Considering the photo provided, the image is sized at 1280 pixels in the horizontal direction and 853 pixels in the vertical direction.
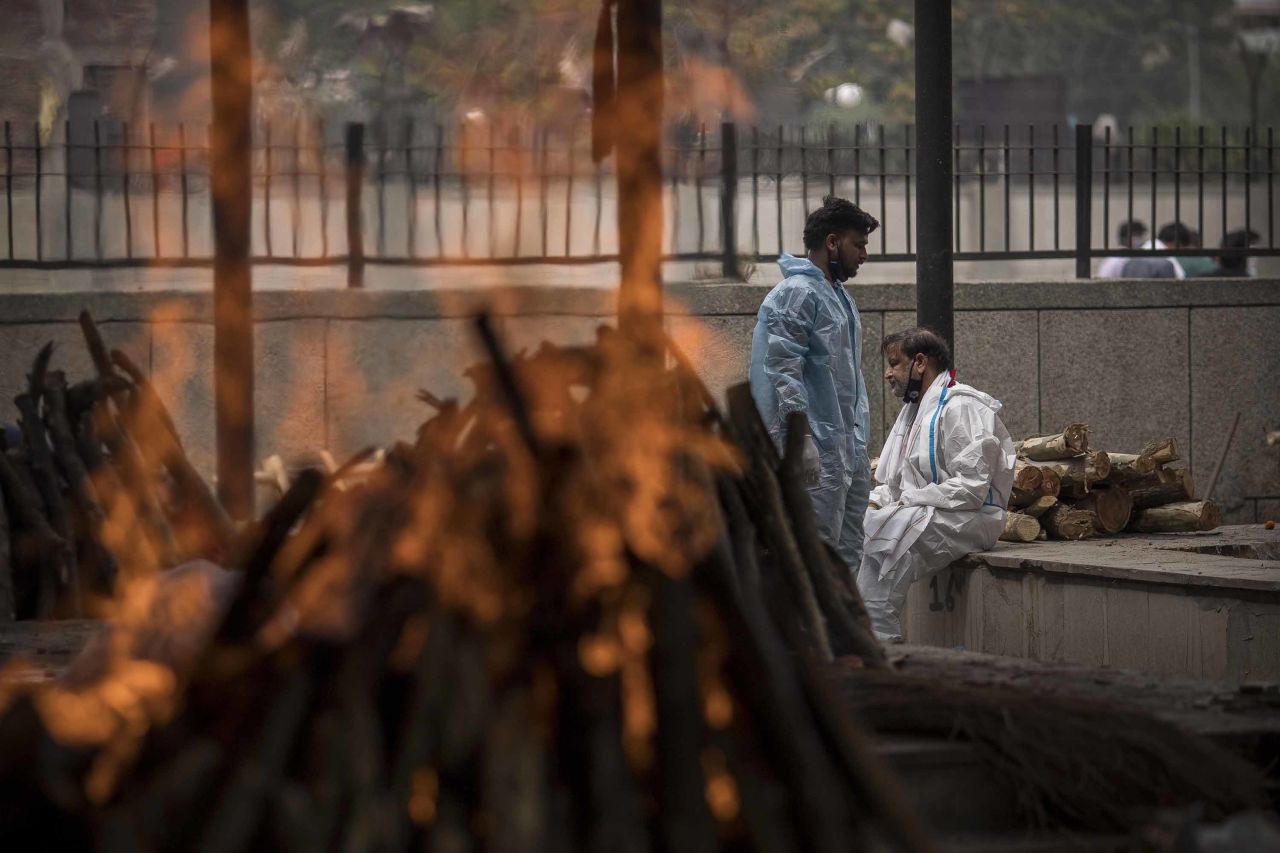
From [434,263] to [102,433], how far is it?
5.31m

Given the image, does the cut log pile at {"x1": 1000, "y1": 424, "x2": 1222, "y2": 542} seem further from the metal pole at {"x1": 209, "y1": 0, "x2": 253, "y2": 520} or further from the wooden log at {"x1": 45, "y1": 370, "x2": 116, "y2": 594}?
the wooden log at {"x1": 45, "y1": 370, "x2": 116, "y2": 594}

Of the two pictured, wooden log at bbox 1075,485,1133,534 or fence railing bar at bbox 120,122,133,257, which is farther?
fence railing bar at bbox 120,122,133,257

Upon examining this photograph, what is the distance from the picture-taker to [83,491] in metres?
7.32

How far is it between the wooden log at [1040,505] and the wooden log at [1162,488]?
59cm

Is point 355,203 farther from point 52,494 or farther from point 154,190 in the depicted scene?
point 52,494

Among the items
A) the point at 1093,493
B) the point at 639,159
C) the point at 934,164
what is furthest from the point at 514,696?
the point at 1093,493

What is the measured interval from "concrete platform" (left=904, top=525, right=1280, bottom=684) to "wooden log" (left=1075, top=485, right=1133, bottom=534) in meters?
0.10

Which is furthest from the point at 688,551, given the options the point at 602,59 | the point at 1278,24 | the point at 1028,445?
the point at 1278,24

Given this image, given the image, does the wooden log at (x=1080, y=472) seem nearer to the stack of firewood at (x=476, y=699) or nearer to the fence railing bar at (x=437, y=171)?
the fence railing bar at (x=437, y=171)

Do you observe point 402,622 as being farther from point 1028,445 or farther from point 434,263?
point 434,263

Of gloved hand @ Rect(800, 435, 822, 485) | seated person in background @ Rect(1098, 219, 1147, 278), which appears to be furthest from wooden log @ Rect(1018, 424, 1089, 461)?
seated person in background @ Rect(1098, 219, 1147, 278)

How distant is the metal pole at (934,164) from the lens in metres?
10.2

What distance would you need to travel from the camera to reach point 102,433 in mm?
7309

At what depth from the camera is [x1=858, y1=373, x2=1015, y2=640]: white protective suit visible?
30.8 ft
